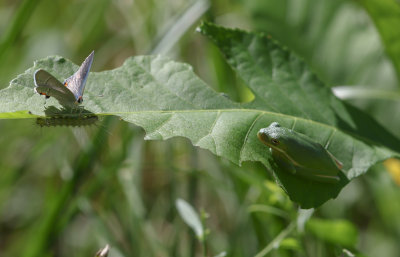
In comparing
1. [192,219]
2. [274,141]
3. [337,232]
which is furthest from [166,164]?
[274,141]

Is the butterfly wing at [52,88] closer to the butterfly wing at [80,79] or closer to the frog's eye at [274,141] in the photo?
the butterfly wing at [80,79]

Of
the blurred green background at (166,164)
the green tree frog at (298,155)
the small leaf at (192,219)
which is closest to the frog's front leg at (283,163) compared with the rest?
the green tree frog at (298,155)

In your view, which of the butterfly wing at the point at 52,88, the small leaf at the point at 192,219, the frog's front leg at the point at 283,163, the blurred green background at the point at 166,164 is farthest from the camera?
the blurred green background at the point at 166,164

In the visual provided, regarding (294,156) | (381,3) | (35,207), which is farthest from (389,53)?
(35,207)

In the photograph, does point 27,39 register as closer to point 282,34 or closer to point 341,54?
point 282,34

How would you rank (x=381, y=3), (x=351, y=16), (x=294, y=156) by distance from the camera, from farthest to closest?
(x=351, y=16) → (x=381, y=3) → (x=294, y=156)

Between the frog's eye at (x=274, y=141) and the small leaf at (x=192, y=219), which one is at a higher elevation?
the frog's eye at (x=274, y=141)
